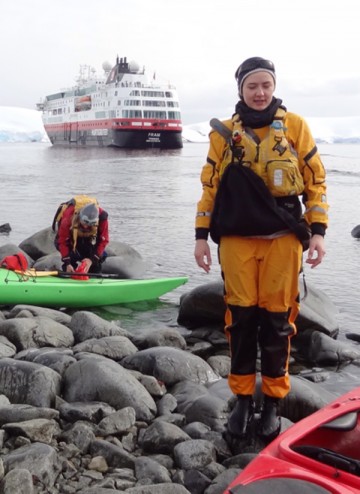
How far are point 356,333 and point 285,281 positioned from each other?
4.07 metres

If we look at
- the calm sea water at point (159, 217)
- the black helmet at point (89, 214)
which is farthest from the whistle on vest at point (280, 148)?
the black helmet at point (89, 214)

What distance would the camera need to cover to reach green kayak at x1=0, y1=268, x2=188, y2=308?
771 centimetres

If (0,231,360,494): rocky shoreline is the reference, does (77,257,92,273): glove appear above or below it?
above

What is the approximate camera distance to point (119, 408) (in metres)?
4.21

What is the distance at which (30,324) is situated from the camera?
586 cm

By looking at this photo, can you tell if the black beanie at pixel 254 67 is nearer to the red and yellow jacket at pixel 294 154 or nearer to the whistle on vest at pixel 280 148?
the red and yellow jacket at pixel 294 154

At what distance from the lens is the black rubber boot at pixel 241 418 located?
372cm

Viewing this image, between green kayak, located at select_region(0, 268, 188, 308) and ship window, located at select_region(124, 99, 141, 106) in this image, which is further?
ship window, located at select_region(124, 99, 141, 106)

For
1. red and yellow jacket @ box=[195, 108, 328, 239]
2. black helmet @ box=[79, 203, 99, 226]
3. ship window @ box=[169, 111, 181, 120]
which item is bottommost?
black helmet @ box=[79, 203, 99, 226]

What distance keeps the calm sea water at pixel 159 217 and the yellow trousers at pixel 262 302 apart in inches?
156

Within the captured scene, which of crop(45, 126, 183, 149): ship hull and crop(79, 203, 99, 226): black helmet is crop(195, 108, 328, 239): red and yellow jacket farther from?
crop(45, 126, 183, 149): ship hull

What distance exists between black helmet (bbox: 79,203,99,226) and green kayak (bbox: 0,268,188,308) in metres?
0.83

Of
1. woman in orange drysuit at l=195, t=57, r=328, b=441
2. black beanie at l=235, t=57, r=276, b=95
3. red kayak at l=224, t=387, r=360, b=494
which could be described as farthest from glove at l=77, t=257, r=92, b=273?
red kayak at l=224, t=387, r=360, b=494

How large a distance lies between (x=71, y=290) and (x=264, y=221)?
479 cm
